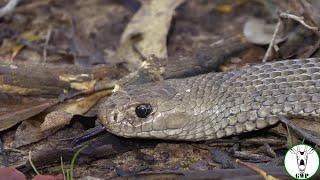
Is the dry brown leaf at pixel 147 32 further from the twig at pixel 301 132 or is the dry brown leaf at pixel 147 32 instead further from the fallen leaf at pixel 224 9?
the twig at pixel 301 132

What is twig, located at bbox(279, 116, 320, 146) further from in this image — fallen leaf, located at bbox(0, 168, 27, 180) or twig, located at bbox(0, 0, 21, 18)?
twig, located at bbox(0, 0, 21, 18)

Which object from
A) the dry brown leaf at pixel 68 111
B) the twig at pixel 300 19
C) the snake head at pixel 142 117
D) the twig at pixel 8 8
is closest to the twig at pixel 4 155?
the dry brown leaf at pixel 68 111

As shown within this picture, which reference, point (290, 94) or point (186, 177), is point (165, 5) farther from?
point (186, 177)

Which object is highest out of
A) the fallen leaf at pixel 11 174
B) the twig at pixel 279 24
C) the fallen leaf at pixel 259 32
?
the fallen leaf at pixel 259 32

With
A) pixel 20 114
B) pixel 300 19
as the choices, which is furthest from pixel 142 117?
pixel 300 19

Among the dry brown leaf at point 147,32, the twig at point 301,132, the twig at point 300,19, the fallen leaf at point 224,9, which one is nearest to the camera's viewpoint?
the twig at point 301,132

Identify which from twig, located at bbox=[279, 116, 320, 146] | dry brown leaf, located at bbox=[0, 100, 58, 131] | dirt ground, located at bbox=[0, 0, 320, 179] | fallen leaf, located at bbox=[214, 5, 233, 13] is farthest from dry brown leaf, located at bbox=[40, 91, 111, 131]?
fallen leaf, located at bbox=[214, 5, 233, 13]
